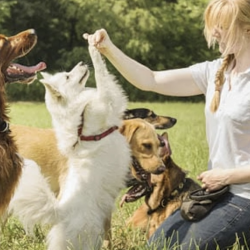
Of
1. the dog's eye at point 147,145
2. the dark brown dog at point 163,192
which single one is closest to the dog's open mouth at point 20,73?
the dog's eye at point 147,145

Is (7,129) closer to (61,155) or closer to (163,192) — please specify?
(61,155)

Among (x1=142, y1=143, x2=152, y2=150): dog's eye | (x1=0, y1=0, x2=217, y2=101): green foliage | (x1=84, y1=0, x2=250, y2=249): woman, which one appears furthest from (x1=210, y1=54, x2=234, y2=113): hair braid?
(x1=0, y1=0, x2=217, y2=101): green foliage

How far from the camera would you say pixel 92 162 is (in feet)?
10.7

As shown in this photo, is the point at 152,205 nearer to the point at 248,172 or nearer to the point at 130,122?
the point at 130,122

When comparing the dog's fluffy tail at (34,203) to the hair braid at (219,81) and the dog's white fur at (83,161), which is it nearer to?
the dog's white fur at (83,161)

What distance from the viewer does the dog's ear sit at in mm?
3604

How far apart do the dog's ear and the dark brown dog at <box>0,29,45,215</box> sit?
0.64 meters

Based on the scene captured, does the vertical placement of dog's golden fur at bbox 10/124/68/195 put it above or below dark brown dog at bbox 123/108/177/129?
below

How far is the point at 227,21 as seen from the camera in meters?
3.02

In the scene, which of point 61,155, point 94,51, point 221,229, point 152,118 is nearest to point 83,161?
point 61,155

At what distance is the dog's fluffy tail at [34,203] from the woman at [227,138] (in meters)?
0.60

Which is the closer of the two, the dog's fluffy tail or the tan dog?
the dog's fluffy tail

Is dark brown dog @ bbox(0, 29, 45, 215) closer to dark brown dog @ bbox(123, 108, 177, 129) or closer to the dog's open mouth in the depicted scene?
the dog's open mouth

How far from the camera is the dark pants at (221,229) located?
9.95 feet
